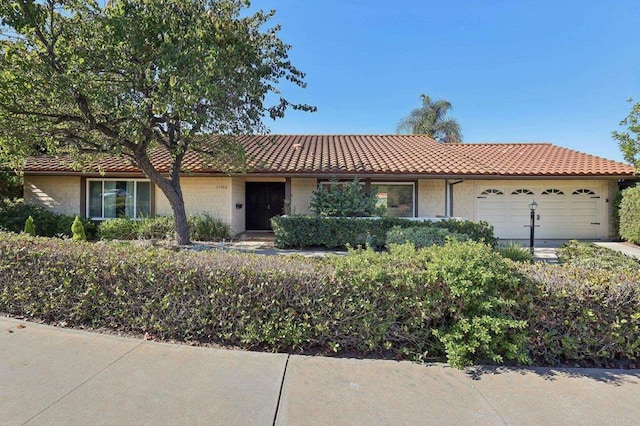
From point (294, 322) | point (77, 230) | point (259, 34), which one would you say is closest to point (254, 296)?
point (294, 322)

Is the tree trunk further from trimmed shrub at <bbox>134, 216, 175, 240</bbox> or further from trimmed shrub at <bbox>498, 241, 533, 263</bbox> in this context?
trimmed shrub at <bbox>498, 241, 533, 263</bbox>

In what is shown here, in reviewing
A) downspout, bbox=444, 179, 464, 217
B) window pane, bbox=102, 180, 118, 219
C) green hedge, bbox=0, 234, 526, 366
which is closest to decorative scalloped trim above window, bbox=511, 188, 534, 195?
downspout, bbox=444, 179, 464, 217

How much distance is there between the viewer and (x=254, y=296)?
12.3 ft

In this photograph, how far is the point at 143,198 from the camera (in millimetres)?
13680

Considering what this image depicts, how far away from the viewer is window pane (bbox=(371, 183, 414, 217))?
45.1 ft

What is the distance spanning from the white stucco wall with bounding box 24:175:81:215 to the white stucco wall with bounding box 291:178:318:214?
8.72 metres

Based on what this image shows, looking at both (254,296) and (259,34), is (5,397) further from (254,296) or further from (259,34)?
(259,34)

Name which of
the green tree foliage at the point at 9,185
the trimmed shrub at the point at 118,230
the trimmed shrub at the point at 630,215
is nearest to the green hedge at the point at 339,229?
the trimmed shrub at the point at 630,215

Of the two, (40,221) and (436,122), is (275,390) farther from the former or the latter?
(436,122)

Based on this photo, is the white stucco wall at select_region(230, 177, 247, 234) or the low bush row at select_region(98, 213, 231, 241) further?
the white stucco wall at select_region(230, 177, 247, 234)

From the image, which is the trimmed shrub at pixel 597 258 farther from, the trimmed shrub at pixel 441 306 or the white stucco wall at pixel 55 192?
the white stucco wall at pixel 55 192

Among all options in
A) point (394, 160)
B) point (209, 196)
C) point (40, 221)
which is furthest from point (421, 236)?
point (40, 221)

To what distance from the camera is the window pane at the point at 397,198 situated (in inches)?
541

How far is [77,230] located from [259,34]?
8407mm
